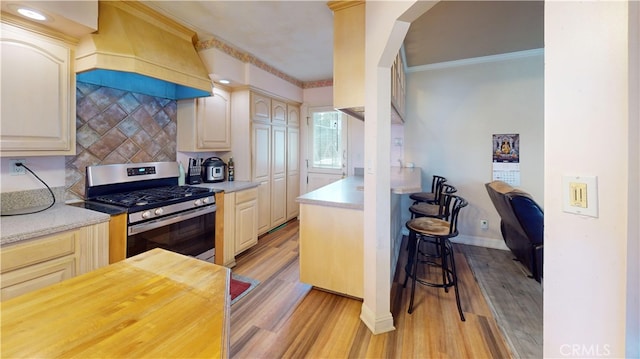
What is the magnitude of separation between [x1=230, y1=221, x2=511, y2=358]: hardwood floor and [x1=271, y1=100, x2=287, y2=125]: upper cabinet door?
2357mm

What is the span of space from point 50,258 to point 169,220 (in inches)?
29.0

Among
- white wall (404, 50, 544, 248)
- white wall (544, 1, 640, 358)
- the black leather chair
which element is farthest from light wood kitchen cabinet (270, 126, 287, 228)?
white wall (544, 1, 640, 358)

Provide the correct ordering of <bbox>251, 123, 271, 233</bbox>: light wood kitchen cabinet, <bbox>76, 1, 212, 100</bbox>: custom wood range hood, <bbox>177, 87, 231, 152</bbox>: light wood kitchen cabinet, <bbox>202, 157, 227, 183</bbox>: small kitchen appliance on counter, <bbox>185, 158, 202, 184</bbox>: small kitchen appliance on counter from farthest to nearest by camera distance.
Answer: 1. <bbox>251, 123, 271, 233</bbox>: light wood kitchen cabinet
2. <bbox>202, 157, 227, 183</bbox>: small kitchen appliance on counter
3. <bbox>185, 158, 202, 184</bbox>: small kitchen appliance on counter
4. <bbox>177, 87, 231, 152</bbox>: light wood kitchen cabinet
5. <bbox>76, 1, 212, 100</bbox>: custom wood range hood

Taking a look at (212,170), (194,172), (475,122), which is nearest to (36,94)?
(194,172)

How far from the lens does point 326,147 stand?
4617 mm

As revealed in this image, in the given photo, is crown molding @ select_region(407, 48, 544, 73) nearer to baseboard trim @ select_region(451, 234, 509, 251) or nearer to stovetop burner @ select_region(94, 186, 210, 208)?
baseboard trim @ select_region(451, 234, 509, 251)

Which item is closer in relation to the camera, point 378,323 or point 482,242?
point 378,323

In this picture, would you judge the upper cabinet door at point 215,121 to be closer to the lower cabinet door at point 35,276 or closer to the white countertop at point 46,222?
the white countertop at point 46,222

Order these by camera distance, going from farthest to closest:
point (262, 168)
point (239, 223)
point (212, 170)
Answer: point (262, 168) < point (212, 170) < point (239, 223)

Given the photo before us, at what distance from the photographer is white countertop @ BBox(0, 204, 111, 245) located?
1.39 metres

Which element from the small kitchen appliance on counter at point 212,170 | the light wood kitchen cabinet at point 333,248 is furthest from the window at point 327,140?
the light wood kitchen cabinet at point 333,248

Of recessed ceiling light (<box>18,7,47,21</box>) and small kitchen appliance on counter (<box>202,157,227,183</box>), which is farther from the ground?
recessed ceiling light (<box>18,7,47,21</box>)

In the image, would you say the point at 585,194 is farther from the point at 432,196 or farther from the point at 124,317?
the point at 432,196

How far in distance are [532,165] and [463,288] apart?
1945 mm
